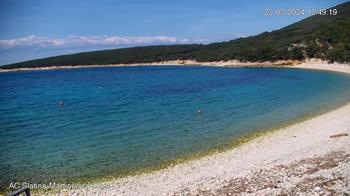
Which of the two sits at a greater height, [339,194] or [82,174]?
[339,194]

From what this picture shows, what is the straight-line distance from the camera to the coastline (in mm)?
13359

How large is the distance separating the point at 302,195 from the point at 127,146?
14182mm

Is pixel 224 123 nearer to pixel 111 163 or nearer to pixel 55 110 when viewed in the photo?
pixel 111 163

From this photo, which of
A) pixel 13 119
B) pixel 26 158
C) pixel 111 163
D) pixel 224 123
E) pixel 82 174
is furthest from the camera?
pixel 13 119

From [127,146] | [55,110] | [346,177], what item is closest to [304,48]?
[55,110]

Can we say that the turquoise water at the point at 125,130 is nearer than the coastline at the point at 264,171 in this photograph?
No

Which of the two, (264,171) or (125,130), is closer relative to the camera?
(264,171)

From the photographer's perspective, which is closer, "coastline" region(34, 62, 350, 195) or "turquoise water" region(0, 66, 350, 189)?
"coastline" region(34, 62, 350, 195)

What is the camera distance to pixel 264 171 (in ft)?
52.5

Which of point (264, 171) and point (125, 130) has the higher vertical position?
point (264, 171)

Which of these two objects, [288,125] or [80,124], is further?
[80,124]

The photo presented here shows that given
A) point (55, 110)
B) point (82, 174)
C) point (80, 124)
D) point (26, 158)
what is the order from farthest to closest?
point (55, 110)
point (80, 124)
point (26, 158)
point (82, 174)

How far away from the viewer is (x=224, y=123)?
3055cm

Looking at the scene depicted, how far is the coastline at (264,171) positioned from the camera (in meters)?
13.4
